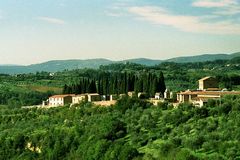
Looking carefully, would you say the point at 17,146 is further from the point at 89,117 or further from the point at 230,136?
the point at 230,136

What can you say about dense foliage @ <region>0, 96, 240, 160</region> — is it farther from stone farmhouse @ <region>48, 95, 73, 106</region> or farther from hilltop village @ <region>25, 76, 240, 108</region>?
stone farmhouse @ <region>48, 95, 73, 106</region>

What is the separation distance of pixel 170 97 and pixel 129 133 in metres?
16.4

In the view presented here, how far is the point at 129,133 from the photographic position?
48.2 meters

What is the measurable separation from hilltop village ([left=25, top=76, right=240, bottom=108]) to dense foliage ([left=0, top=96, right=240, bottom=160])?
2598mm

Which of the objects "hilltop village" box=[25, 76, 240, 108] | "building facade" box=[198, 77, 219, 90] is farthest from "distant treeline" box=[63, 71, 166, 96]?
"building facade" box=[198, 77, 219, 90]

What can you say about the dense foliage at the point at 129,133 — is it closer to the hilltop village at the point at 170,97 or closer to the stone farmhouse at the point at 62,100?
the hilltop village at the point at 170,97

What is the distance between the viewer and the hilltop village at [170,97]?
57125 millimetres

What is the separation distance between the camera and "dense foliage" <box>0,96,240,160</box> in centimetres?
3888

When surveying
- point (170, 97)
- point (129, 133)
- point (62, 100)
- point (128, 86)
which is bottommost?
point (129, 133)

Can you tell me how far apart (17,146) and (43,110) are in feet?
45.5

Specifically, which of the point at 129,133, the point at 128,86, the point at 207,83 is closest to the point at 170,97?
the point at 128,86

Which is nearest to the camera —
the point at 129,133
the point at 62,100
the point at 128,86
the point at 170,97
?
the point at 129,133

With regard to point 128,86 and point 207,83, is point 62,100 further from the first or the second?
point 207,83

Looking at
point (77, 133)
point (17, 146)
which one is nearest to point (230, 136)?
point (77, 133)
